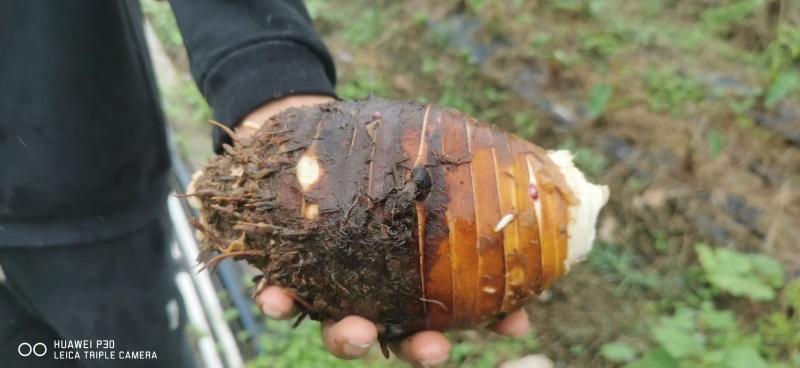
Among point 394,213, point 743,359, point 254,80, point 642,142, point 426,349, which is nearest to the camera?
point 394,213

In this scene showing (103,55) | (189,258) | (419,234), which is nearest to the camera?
(419,234)

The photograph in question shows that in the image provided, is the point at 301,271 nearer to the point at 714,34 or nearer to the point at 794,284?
the point at 794,284

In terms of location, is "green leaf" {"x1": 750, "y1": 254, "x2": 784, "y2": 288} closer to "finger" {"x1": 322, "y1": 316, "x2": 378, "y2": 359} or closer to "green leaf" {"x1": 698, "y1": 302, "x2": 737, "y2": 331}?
"green leaf" {"x1": 698, "y1": 302, "x2": 737, "y2": 331}

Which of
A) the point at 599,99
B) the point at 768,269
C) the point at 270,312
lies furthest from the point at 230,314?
the point at 768,269

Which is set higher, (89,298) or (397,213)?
(397,213)

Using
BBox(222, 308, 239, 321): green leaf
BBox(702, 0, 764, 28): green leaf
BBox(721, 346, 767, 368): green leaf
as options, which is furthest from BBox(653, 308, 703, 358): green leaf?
BBox(702, 0, 764, 28): green leaf

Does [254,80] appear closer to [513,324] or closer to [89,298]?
[89,298]

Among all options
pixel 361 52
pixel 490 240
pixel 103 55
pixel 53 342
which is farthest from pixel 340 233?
pixel 361 52
